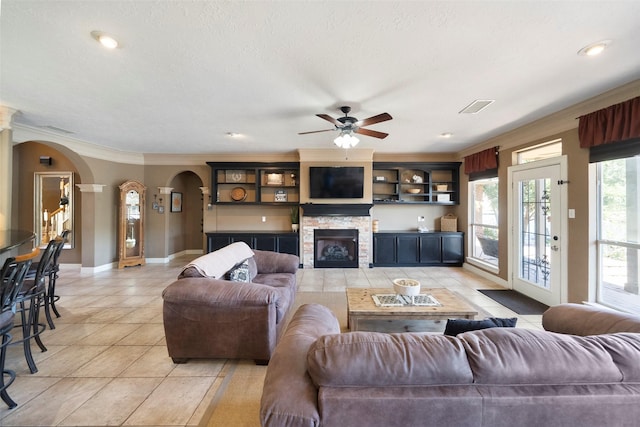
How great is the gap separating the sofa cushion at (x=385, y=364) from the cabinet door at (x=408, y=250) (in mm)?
5099

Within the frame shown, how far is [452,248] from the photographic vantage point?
594 cm

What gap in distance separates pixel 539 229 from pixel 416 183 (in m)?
2.65

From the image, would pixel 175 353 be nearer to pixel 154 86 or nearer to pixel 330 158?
pixel 154 86

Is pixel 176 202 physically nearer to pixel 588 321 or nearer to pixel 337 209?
pixel 337 209

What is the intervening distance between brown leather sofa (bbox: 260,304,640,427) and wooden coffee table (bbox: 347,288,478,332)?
144 cm

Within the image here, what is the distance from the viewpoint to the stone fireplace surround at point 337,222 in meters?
5.85

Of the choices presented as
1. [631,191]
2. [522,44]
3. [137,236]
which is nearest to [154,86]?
[522,44]

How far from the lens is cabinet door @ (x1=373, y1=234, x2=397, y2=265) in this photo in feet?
19.4

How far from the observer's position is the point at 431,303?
2564 mm

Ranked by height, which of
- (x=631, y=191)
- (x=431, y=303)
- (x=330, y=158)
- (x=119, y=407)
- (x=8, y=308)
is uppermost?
(x=330, y=158)

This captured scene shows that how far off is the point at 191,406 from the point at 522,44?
3649 millimetres

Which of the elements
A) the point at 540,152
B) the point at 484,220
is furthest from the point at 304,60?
the point at 484,220

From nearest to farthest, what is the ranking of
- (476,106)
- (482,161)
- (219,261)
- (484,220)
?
(219,261)
(476,106)
(482,161)
(484,220)

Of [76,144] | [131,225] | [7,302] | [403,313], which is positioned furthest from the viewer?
[131,225]
